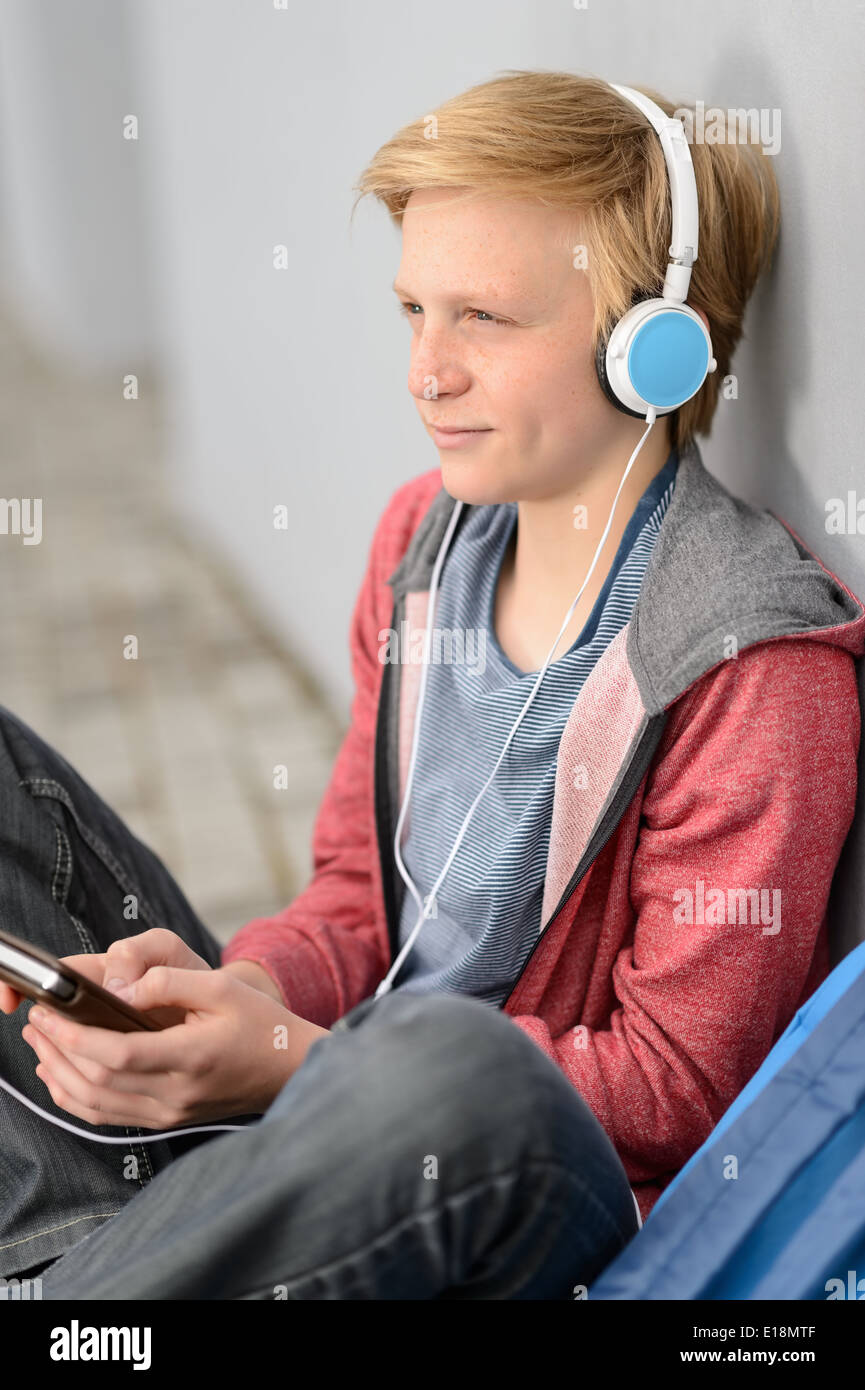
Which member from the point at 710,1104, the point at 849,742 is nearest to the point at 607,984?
the point at 710,1104

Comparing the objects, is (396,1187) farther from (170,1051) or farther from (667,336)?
(667,336)

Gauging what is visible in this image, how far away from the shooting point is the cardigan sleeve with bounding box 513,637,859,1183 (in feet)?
3.01

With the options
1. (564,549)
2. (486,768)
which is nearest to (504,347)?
(564,549)

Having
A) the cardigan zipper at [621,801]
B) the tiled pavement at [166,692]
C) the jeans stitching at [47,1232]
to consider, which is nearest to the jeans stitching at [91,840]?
the jeans stitching at [47,1232]

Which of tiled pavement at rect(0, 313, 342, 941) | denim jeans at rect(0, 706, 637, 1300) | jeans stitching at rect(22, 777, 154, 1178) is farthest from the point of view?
tiled pavement at rect(0, 313, 342, 941)

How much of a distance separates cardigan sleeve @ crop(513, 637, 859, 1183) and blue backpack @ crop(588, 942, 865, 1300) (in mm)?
149

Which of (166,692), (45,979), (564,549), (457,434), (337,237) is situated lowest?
(166,692)

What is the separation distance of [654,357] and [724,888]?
397mm

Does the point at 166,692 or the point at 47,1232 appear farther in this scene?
the point at 166,692

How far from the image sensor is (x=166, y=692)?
2.87 meters

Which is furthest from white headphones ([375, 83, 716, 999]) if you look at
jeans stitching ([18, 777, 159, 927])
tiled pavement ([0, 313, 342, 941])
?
tiled pavement ([0, 313, 342, 941])

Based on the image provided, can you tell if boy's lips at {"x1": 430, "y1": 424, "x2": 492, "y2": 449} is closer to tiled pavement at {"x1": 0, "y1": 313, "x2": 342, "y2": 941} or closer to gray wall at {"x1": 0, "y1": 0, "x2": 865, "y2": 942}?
gray wall at {"x1": 0, "y1": 0, "x2": 865, "y2": 942}

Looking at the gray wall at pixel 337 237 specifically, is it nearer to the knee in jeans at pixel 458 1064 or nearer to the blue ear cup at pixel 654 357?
the blue ear cup at pixel 654 357
